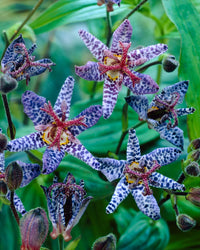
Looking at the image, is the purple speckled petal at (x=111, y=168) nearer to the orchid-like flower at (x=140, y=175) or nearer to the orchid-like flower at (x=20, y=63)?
the orchid-like flower at (x=140, y=175)

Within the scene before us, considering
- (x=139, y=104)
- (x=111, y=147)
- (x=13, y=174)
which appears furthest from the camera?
(x=111, y=147)

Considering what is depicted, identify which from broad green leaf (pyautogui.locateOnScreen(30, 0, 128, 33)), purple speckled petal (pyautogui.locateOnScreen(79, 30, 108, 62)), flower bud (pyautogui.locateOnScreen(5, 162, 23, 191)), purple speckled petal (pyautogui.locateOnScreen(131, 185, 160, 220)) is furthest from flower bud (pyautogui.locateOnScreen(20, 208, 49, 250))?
broad green leaf (pyautogui.locateOnScreen(30, 0, 128, 33))

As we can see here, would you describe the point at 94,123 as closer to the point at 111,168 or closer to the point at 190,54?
the point at 111,168

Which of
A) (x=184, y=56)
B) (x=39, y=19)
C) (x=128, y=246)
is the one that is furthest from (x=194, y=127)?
(x=39, y=19)

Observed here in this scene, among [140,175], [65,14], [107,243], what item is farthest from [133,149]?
[65,14]

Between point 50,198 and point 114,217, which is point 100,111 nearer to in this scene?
point 50,198

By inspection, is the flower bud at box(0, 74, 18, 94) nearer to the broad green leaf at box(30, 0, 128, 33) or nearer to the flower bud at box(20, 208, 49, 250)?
the flower bud at box(20, 208, 49, 250)

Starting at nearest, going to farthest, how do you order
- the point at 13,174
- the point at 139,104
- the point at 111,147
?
the point at 13,174
the point at 139,104
the point at 111,147
